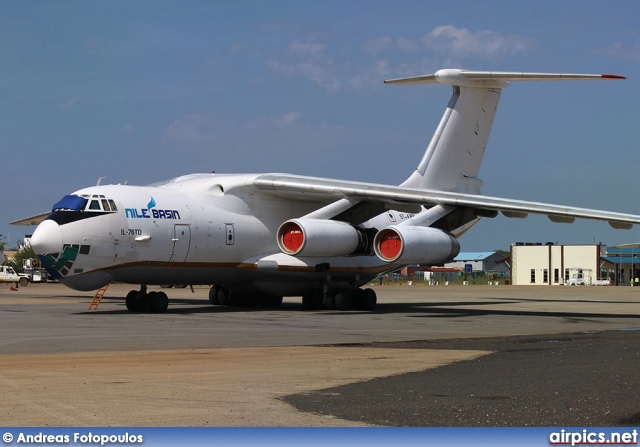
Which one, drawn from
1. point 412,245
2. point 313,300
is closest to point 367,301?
point 313,300

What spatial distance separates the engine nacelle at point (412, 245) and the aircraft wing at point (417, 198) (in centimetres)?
81

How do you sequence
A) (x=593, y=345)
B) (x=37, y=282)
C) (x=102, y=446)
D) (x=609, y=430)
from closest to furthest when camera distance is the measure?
(x=102, y=446) < (x=609, y=430) < (x=593, y=345) < (x=37, y=282)

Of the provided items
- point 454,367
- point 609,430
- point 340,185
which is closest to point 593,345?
point 454,367

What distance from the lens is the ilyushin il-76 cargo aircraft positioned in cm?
2086

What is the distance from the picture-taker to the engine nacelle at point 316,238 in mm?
21938

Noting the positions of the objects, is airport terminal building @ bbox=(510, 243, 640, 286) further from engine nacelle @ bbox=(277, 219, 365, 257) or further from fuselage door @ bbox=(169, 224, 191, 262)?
fuselage door @ bbox=(169, 224, 191, 262)

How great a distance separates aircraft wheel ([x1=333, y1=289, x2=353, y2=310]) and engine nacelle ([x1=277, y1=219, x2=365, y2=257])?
1379 mm

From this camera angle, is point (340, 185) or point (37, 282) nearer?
point (340, 185)

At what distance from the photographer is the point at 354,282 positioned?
25219 mm

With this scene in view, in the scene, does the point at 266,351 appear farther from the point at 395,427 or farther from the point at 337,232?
the point at 337,232

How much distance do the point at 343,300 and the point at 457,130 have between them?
6.55 meters

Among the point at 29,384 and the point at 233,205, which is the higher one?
the point at 233,205

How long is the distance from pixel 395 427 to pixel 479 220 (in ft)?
66.7

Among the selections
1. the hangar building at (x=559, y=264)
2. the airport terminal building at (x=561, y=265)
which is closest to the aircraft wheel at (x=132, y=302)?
the airport terminal building at (x=561, y=265)
